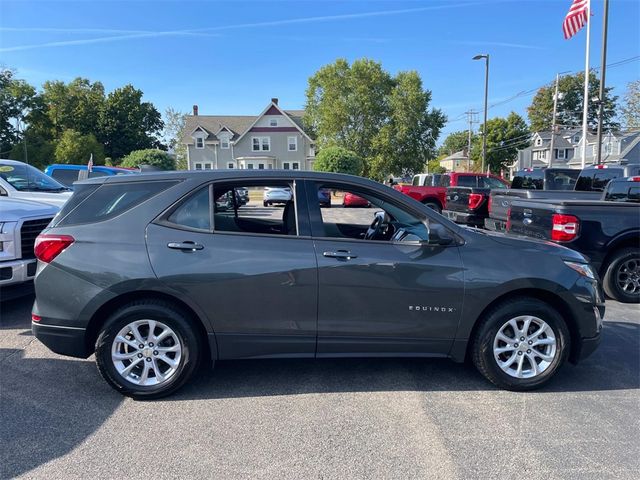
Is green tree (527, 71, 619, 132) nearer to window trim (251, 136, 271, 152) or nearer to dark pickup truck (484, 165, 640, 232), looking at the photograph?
window trim (251, 136, 271, 152)

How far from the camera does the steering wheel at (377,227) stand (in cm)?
446

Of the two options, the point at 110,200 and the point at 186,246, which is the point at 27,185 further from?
the point at 186,246

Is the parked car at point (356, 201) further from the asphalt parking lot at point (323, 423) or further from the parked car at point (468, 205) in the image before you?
the parked car at point (468, 205)

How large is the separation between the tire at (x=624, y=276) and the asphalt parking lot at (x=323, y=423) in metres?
2.59

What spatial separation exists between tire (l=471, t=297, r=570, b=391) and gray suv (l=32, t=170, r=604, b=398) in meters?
0.01

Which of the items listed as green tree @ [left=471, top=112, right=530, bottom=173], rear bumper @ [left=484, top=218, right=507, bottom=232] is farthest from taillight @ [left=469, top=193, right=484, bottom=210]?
green tree @ [left=471, top=112, right=530, bottom=173]

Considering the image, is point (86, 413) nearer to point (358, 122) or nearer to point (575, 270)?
point (575, 270)

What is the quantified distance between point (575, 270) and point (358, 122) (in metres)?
44.1

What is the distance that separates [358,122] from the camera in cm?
Result: 4609

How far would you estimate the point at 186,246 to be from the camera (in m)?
3.47

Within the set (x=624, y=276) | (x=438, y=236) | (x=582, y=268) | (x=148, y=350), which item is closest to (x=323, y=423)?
(x=148, y=350)

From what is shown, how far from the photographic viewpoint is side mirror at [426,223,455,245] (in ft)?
11.7

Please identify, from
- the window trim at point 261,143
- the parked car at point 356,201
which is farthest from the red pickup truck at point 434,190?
the window trim at point 261,143

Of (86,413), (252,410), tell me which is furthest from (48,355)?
(252,410)
